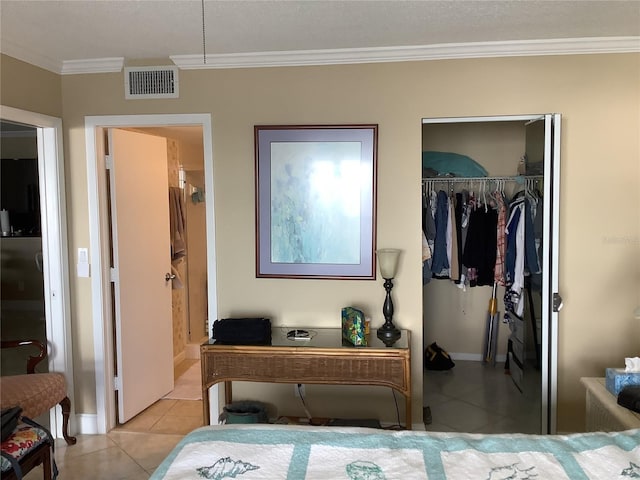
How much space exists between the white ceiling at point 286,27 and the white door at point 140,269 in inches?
28.9

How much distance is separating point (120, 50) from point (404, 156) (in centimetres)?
178

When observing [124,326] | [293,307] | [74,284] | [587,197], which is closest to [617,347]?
[587,197]

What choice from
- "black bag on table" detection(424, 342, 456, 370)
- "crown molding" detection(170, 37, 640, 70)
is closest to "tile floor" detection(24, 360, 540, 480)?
"black bag on table" detection(424, 342, 456, 370)

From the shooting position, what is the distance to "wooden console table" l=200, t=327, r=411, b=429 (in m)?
2.82

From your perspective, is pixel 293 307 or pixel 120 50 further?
pixel 293 307

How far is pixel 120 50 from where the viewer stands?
3084 mm

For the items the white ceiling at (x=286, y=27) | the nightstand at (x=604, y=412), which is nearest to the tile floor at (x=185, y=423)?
the nightstand at (x=604, y=412)

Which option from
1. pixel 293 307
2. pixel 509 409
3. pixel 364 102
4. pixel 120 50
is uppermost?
pixel 120 50

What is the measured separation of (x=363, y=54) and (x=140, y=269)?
2.12 meters

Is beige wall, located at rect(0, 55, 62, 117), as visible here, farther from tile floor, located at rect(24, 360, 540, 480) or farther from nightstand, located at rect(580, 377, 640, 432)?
nightstand, located at rect(580, 377, 640, 432)

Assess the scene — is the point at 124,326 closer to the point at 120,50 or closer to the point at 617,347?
the point at 120,50

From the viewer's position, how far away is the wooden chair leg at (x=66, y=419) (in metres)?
3.19

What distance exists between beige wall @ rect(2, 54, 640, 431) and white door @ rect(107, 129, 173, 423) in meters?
0.26

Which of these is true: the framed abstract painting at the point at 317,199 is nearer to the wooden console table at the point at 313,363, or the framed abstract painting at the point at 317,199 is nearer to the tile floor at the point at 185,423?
the wooden console table at the point at 313,363
